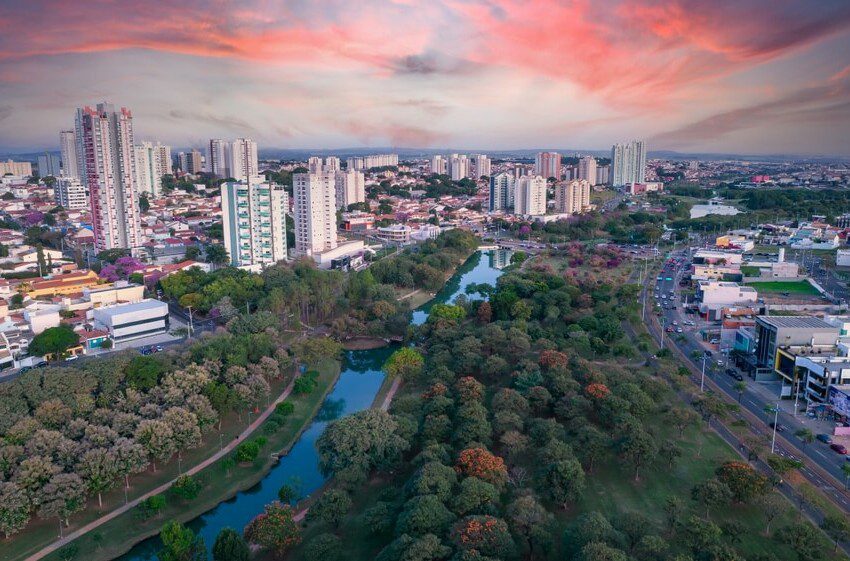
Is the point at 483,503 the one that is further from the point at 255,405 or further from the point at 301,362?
the point at 301,362

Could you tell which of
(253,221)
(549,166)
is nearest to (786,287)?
(253,221)

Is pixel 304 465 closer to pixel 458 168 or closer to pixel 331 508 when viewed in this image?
pixel 331 508

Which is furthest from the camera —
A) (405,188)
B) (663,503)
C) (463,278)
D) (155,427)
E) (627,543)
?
(405,188)

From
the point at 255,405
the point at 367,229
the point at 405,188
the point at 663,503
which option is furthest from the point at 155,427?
the point at 405,188

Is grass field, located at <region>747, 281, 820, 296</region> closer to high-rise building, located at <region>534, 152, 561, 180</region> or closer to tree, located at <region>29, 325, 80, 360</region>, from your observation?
tree, located at <region>29, 325, 80, 360</region>

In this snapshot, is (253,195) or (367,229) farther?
(367,229)

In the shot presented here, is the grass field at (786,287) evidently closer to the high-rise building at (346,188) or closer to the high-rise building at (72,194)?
the high-rise building at (346,188)
